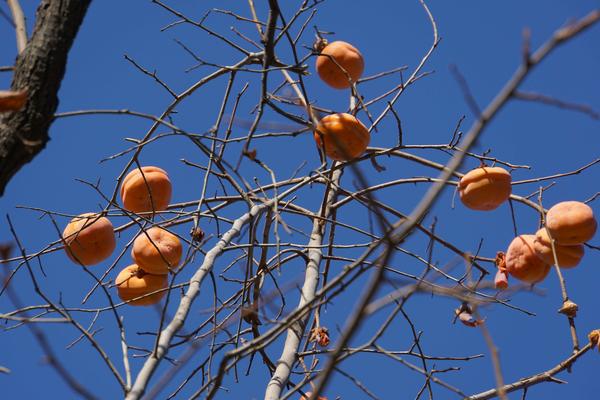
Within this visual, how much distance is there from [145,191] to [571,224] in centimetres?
179

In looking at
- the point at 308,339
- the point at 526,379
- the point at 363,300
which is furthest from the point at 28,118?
the point at 526,379

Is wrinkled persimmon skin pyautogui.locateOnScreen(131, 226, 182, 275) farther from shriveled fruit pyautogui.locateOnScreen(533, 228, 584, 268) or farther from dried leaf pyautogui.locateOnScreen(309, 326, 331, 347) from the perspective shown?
shriveled fruit pyautogui.locateOnScreen(533, 228, 584, 268)

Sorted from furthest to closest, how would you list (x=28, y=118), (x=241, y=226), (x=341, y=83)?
(x=341, y=83)
(x=241, y=226)
(x=28, y=118)

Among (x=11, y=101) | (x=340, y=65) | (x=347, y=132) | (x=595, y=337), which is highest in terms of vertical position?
(x=340, y=65)

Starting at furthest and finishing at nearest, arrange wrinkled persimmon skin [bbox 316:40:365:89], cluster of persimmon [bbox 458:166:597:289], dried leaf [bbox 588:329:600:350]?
wrinkled persimmon skin [bbox 316:40:365:89]
cluster of persimmon [bbox 458:166:597:289]
dried leaf [bbox 588:329:600:350]

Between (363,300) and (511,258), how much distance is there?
218cm

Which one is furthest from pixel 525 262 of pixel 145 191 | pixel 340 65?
pixel 145 191

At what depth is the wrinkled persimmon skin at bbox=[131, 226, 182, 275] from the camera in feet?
9.80

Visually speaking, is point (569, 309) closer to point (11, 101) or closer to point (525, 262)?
point (525, 262)

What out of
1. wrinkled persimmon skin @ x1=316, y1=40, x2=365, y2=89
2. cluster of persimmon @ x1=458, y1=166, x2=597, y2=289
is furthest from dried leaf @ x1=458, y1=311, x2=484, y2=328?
wrinkled persimmon skin @ x1=316, y1=40, x2=365, y2=89

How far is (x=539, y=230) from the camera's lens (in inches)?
123

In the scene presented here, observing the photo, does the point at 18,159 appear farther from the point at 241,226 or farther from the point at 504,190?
the point at 504,190

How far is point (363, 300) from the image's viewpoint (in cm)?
108

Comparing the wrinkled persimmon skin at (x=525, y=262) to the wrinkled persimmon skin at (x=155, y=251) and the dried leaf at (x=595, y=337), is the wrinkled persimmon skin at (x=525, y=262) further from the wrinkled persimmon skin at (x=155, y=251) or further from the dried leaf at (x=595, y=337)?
the wrinkled persimmon skin at (x=155, y=251)
